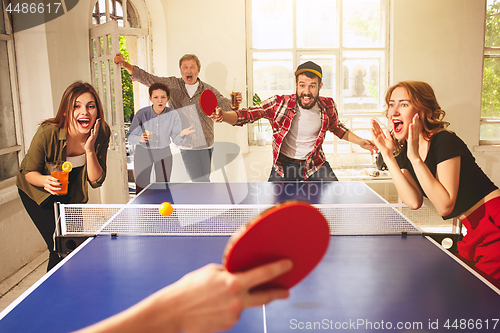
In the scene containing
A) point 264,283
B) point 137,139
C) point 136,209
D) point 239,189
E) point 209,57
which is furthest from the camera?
point 209,57

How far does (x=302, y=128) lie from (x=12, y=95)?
2644 millimetres

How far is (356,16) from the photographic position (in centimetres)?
574

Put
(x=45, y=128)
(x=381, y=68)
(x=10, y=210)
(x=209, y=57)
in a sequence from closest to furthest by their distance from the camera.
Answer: (x=45, y=128)
(x=10, y=210)
(x=209, y=57)
(x=381, y=68)

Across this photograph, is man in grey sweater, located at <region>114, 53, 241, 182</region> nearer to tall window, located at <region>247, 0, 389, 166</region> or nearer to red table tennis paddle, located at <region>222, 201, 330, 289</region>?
tall window, located at <region>247, 0, 389, 166</region>

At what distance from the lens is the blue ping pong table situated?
Result: 1.18 metres

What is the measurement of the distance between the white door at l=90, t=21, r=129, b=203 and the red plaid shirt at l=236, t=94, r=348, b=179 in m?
1.44

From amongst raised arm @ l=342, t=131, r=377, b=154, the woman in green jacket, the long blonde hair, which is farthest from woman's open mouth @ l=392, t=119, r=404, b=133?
the woman in green jacket

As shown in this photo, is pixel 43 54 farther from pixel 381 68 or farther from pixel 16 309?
pixel 381 68

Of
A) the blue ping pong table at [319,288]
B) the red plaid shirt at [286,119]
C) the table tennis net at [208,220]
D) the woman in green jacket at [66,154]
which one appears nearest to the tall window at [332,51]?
the red plaid shirt at [286,119]

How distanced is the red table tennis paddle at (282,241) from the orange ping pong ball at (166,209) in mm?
1429

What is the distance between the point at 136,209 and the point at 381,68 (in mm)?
4825

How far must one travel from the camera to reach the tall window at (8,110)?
327cm

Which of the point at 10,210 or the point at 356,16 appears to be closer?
the point at 10,210

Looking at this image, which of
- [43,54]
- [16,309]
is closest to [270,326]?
[16,309]
